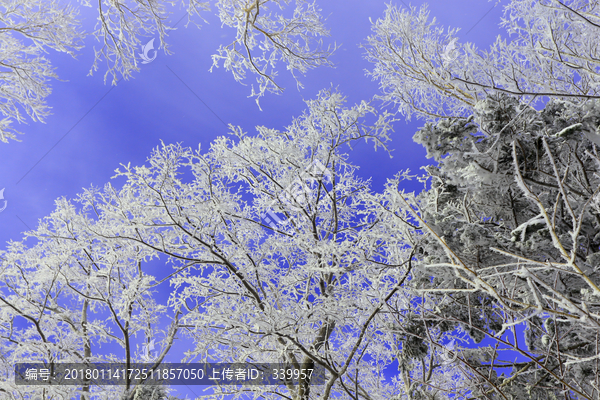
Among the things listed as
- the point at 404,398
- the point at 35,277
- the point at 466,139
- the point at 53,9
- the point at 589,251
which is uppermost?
the point at 53,9

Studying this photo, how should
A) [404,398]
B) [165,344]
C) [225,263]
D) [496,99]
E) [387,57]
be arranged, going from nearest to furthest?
[496,99] → [404,398] → [225,263] → [387,57] → [165,344]

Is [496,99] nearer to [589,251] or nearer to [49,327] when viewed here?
[589,251]

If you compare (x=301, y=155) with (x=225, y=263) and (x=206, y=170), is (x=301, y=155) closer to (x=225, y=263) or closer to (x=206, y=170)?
(x=206, y=170)

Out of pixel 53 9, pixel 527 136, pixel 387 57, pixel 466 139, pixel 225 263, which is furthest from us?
pixel 387 57

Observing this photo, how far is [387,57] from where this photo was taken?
213 inches

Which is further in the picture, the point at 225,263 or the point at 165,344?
the point at 165,344

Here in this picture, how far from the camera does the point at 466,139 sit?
2365 millimetres

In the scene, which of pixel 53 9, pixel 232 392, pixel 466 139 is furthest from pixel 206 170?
pixel 466 139

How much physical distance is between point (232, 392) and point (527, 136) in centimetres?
483

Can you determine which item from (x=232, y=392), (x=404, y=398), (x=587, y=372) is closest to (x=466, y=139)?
(x=587, y=372)

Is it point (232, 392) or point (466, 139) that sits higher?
point (466, 139)

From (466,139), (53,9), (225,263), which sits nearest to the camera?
(466,139)

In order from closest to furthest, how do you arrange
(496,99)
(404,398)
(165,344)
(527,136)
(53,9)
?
(527,136), (496,99), (404,398), (53,9), (165,344)

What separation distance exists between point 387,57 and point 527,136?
3827 millimetres
